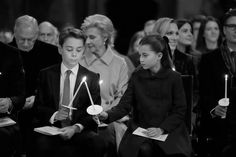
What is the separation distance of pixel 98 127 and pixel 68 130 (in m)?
0.76

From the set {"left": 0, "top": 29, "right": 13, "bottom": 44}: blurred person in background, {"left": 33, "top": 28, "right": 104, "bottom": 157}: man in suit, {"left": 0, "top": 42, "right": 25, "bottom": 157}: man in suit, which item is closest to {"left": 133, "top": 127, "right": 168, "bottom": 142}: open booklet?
{"left": 33, "top": 28, "right": 104, "bottom": 157}: man in suit

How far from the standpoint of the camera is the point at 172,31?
5.55 meters

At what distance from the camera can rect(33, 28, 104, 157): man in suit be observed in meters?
4.19

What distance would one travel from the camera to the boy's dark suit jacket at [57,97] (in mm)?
4332

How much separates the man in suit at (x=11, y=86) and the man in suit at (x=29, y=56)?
0.64 m

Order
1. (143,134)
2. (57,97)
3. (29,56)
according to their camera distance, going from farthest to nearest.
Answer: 1. (29,56)
2. (57,97)
3. (143,134)

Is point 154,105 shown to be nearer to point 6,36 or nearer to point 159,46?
point 159,46

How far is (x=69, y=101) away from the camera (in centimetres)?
440

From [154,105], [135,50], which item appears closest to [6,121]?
[154,105]

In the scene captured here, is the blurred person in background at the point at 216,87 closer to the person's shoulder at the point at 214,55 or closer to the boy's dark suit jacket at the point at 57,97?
the person's shoulder at the point at 214,55

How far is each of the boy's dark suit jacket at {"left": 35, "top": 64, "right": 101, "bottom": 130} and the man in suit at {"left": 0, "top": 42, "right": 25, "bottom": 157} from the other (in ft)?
0.58

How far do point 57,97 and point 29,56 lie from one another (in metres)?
1.11

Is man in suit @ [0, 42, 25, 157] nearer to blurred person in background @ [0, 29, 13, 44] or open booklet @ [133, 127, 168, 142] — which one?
open booklet @ [133, 127, 168, 142]

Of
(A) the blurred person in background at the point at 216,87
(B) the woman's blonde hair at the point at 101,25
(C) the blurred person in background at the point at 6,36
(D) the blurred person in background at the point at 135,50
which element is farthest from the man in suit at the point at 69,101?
(C) the blurred person in background at the point at 6,36
